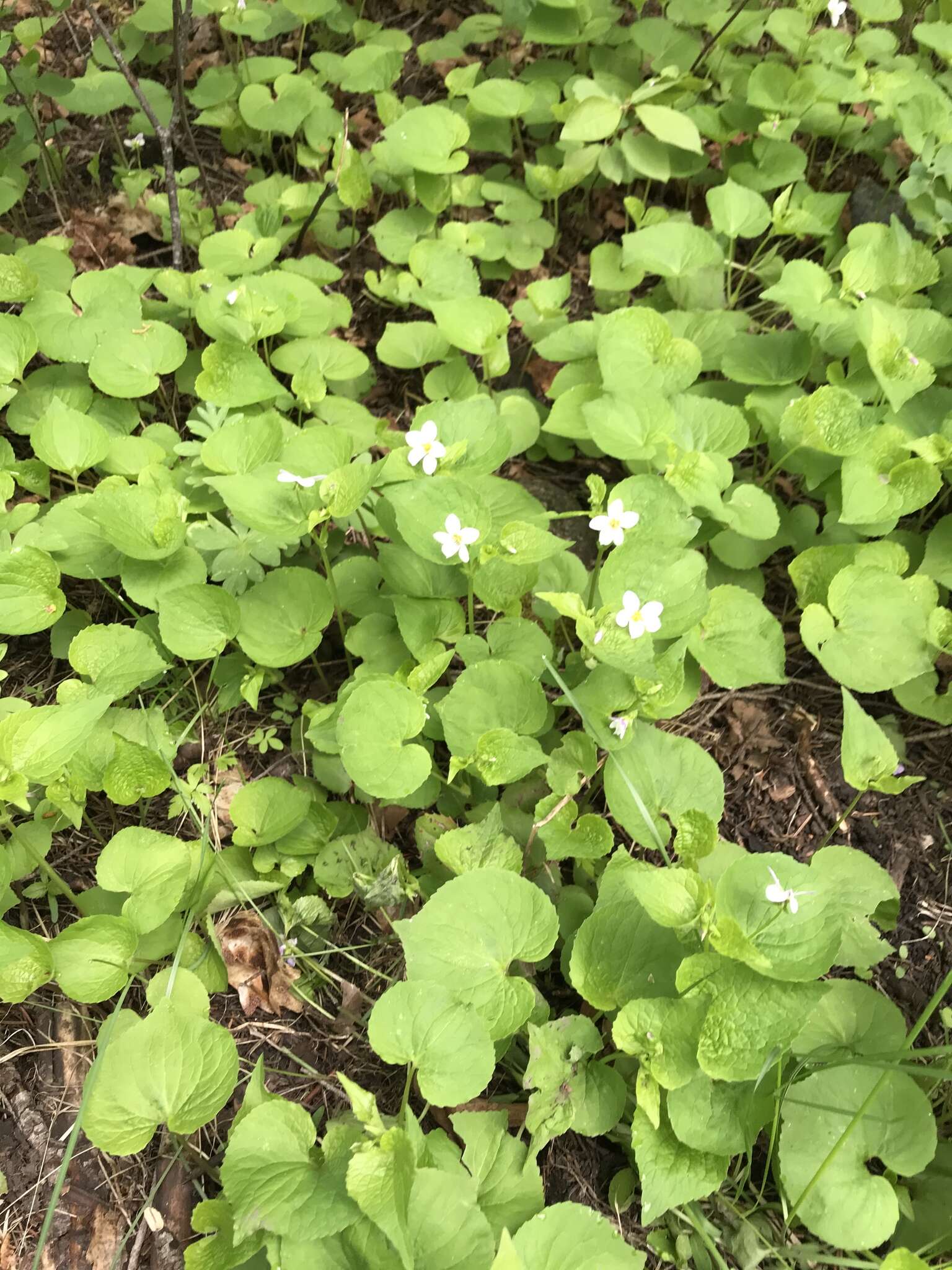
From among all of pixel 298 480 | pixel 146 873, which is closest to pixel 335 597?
pixel 298 480

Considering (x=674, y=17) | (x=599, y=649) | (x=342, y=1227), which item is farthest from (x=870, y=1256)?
(x=674, y=17)

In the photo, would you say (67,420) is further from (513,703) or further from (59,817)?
(513,703)

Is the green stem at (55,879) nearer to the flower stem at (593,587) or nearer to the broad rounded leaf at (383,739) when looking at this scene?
the broad rounded leaf at (383,739)

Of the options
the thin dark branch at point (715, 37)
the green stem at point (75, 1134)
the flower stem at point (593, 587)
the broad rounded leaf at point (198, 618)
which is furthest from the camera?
the thin dark branch at point (715, 37)

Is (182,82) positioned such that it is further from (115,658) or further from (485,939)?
(485,939)

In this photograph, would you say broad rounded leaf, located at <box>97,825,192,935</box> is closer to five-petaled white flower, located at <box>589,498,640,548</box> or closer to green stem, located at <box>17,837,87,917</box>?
green stem, located at <box>17,837,87,917</box>

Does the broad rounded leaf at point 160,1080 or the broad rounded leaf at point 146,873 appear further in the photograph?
the broad rounded leaf at point 146,873

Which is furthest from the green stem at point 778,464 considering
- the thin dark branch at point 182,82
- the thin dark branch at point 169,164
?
the thin dark branch at point 182,82

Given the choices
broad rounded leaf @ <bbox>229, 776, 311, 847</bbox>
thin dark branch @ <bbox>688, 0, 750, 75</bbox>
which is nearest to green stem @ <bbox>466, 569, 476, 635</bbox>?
broad rounded leaf @ <bbox>229, 776, 311, 847</bbox>
